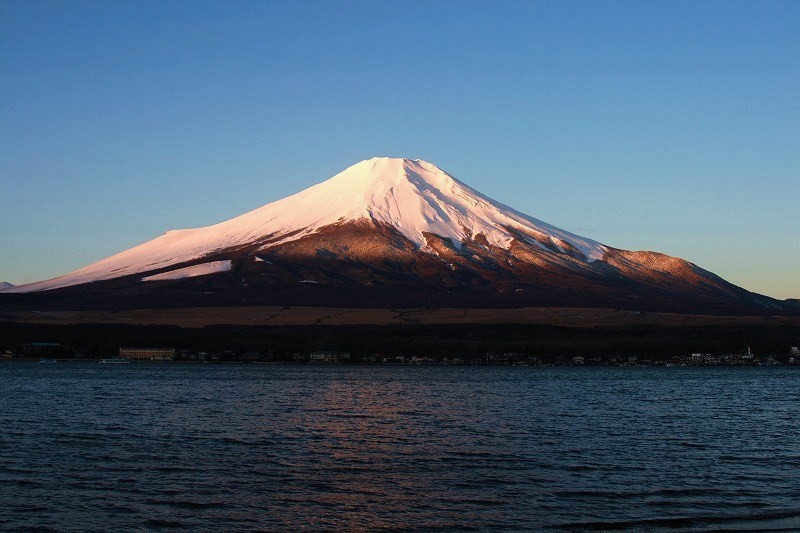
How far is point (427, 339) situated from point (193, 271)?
258 ft

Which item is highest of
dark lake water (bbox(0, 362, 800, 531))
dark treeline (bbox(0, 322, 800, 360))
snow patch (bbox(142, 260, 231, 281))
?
snow patch (bbox(142, 260, 231, 281))

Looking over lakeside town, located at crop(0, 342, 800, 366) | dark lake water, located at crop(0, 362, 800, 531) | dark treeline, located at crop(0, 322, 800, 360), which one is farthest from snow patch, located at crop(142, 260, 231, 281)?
dark lake water, located at crop(0, 362, 800, 531)

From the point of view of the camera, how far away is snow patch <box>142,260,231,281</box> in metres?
193

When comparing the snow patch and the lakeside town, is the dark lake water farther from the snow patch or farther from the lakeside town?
the snow patch

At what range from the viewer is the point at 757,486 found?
102ft

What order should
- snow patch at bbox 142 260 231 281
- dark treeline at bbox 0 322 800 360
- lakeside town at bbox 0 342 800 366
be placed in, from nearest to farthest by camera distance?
lakeside town at bbox 0 342 800 366
dark treeline at bbox 0 322 800 360
snow patch at bbox 142 260 231 281

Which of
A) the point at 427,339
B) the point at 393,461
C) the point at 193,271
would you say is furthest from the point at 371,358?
the point at 393,461

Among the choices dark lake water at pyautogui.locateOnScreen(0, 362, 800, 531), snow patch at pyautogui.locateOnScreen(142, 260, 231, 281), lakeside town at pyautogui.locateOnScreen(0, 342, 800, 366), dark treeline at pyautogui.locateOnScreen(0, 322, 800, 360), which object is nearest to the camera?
dark lake water at pyautogui.locateOnScreen(0, 362, 800, 531)

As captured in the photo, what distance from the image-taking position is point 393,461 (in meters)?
35.7

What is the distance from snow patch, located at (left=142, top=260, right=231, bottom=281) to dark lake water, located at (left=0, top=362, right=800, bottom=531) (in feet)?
413

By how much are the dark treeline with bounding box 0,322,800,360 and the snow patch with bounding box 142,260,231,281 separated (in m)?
50.3

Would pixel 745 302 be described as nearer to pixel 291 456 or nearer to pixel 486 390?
pixel 486 390

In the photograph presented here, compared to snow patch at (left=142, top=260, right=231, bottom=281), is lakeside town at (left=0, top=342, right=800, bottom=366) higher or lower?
lower

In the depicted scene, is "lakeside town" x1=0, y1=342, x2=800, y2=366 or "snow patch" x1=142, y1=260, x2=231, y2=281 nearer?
"lakeside town" x1=0, y1=342, x2=800, y2=366
